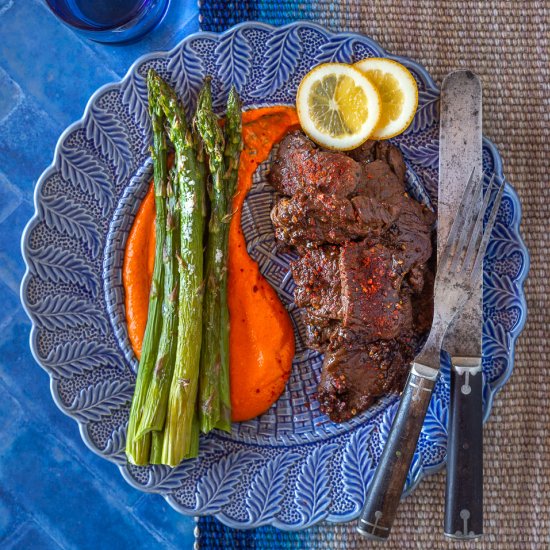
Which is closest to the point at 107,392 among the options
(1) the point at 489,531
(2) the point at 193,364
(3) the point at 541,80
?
(2) the point at 193,364

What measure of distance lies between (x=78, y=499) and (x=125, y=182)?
1569mm

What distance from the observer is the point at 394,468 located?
250 cm

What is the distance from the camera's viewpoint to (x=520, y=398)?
294 centimetres

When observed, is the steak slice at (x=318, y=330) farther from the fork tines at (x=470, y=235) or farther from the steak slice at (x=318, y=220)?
the fork tines at (x=470, y=235)

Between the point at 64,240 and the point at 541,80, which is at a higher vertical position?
the point at 64,240

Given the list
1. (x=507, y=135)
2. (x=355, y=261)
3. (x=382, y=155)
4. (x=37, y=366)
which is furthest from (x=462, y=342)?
(x=37, y=366)

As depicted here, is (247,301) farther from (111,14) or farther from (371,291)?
(111,14)

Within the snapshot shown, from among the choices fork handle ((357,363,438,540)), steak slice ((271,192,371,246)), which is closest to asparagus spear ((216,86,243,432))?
steak slice ((271,192,371,246))

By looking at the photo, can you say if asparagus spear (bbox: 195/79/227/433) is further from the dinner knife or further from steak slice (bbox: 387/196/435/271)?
the dinner knife

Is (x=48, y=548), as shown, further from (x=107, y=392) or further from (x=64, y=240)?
(x=64, y=240)

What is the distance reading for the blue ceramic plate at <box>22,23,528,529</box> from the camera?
277 centimetres

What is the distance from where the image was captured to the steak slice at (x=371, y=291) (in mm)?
2617

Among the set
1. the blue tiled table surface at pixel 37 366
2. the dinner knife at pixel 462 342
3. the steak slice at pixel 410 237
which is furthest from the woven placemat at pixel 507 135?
the steak slice at pixel 410 237

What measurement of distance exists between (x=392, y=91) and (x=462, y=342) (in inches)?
45.1
